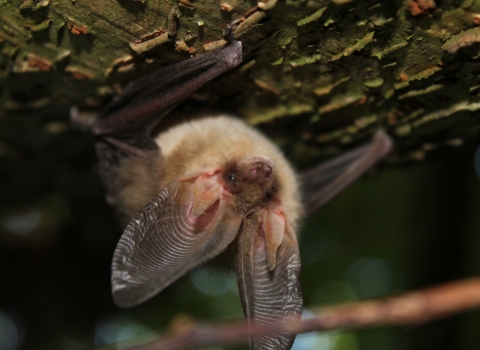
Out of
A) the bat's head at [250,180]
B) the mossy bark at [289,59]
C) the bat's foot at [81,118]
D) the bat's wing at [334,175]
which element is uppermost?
the mossy bark at [289,59]

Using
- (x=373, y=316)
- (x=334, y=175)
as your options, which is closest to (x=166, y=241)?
(x=373, y=316)

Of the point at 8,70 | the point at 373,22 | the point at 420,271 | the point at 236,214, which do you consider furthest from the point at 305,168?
the point at 8,70

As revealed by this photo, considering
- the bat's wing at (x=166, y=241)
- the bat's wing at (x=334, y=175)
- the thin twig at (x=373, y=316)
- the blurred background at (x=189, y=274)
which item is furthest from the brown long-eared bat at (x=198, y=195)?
the thin twig at (x=373, y=316)

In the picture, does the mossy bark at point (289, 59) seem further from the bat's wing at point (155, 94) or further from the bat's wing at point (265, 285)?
the bat's wing at point (265, 285)

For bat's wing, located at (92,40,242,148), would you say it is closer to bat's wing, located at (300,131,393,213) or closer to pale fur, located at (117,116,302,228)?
pale fur, located at (117,116,302,228)

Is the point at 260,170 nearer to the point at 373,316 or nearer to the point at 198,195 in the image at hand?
the point at 198,195

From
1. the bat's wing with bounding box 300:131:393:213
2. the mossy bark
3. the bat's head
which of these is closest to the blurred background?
the bat's wing with bounding box 300:131:393:213
